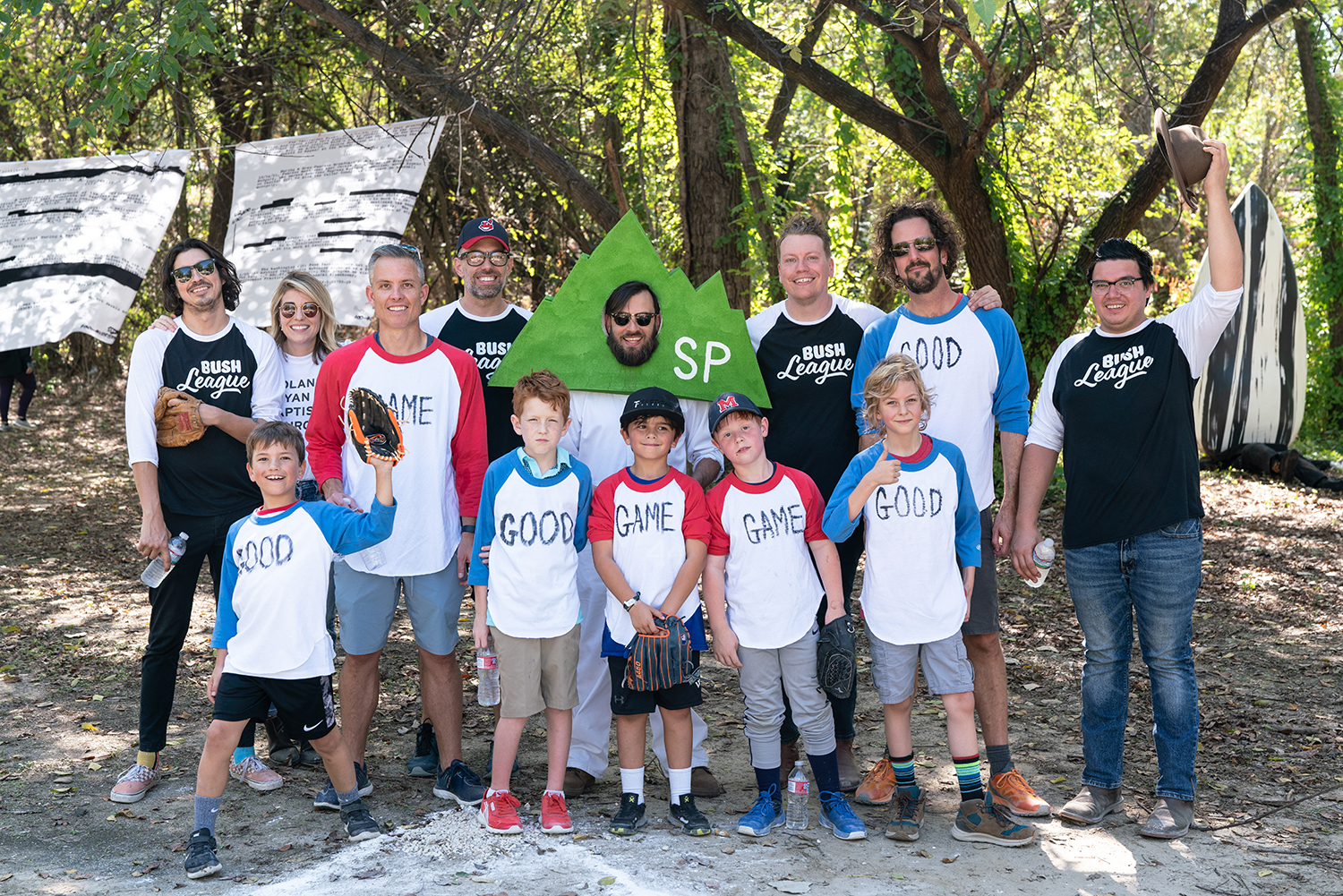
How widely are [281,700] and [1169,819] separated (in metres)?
3.19

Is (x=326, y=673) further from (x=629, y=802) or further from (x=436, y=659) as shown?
(x=629, y=802)

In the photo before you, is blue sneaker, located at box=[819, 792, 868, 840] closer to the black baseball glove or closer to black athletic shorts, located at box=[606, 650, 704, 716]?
the black baseball glove

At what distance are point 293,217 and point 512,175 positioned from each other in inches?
182

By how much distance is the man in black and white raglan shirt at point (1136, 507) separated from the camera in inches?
155

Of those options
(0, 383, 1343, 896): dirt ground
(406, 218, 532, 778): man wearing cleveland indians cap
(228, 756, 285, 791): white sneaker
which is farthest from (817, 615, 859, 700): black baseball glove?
(228, 756, 285, 791): white sneaker

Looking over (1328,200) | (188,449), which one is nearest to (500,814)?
(188,449)

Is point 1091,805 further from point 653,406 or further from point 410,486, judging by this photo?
point 410,486

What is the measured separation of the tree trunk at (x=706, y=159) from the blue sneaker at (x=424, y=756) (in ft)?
14.8

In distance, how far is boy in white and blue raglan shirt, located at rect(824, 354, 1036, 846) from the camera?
392cm

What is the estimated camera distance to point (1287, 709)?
17.5 feet

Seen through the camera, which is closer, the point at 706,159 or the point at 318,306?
the point at 318,306

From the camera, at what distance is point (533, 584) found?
4.00m

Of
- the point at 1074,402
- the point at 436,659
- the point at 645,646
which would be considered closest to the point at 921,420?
the point at 1074,402

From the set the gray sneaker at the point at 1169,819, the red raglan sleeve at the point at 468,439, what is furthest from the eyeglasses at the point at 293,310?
the gray sneaker at the point at 1169,819
